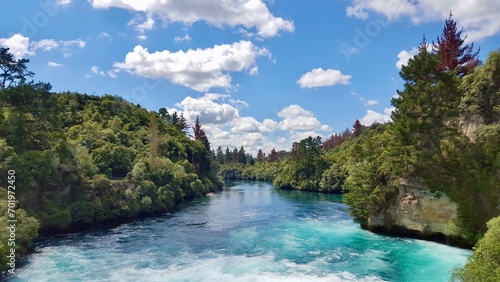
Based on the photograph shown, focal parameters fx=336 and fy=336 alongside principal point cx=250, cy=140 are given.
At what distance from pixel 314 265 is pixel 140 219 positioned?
104 feet

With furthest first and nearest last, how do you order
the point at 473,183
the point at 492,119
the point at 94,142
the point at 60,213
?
1. the point at 94,142
2. the point at 60,213
3. the point at 492,119
4. the point at 473,183

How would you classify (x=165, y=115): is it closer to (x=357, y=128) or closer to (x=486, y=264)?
(x=357, y=128)

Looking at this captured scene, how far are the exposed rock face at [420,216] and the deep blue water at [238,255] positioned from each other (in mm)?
1200

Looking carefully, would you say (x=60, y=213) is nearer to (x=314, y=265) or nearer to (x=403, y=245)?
(x=314, y=265)

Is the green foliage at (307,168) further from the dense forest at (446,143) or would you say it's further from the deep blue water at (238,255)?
the dense forest at (446,143)

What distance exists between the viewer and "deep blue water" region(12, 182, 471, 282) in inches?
987

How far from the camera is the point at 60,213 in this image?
1479 inches

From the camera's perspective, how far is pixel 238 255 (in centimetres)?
3097

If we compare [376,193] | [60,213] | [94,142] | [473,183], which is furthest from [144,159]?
[473,183]

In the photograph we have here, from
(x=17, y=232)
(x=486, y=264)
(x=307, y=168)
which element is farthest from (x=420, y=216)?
(x=307, y=168)

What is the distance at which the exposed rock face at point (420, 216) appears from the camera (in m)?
32.8

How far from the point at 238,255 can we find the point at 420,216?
19356 mm

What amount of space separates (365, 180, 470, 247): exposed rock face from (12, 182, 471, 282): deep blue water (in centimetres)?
120

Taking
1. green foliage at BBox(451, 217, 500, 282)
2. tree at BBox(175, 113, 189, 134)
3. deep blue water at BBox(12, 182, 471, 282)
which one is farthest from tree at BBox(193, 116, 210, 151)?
green foliage at BBox(451, 217, 500, 282)
